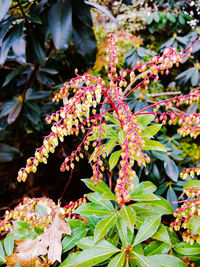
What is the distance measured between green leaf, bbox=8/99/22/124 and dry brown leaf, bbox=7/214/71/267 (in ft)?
2.59

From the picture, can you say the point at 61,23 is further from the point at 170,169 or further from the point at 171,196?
the point at 171,196

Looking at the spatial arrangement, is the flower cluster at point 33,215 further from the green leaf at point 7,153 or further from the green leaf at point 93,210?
the green leaf at point 7,153

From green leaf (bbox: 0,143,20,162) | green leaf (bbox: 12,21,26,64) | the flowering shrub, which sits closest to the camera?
the flowering shrub

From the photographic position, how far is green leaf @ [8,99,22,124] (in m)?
1.30

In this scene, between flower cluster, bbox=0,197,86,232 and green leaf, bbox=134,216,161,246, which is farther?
flower cluster, bbox=0,197,86,232

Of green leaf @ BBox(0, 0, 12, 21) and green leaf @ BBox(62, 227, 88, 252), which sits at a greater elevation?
green leaf @ BBox(0, 0, 12, 21)

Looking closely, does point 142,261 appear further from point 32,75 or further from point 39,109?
point 32,75

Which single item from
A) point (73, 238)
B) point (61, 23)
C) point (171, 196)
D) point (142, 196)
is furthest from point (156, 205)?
point (61, 23)

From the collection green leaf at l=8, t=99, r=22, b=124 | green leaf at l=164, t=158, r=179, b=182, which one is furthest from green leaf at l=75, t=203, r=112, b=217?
green leaf at l=8, t=99, r=22, b=124

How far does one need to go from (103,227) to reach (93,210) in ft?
0.28

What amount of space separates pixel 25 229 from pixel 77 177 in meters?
0.83

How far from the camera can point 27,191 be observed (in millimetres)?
1655

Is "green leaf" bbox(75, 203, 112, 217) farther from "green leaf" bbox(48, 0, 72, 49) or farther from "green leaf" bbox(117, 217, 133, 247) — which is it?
"green leaf" bbox(48, 0, 72, 49)

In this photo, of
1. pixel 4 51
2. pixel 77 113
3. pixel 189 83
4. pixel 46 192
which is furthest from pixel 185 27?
pixel 46 192
